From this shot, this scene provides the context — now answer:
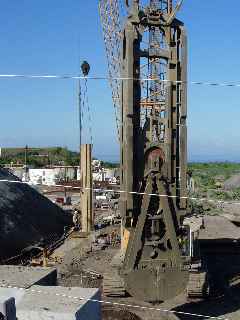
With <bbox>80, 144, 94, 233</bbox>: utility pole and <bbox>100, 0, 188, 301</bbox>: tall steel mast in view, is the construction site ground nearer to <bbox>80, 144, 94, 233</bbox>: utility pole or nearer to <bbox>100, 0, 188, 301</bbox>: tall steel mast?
<bbox>100, 0, 188, 301</bbox>: tall steel mast

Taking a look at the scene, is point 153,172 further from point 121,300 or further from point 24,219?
point 24,219

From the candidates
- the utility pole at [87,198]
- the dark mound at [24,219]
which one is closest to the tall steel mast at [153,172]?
the dark mound at [24,219]

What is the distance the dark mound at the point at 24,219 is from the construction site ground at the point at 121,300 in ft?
5.80

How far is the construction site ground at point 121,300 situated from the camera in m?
12.4

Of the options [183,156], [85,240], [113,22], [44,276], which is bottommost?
[85,240]

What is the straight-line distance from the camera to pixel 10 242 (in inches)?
840

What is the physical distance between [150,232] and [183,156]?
86.3 inches

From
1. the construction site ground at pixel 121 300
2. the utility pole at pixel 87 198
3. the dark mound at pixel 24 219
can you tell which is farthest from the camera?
the utility pole at pixel 87 198

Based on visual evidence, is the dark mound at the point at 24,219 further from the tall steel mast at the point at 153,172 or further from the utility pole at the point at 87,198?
the tall steel mast at the point at 153,172

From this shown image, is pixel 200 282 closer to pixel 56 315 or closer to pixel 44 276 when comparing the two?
pixel 44 276

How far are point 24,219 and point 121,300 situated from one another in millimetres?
12180

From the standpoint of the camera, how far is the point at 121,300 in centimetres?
1347

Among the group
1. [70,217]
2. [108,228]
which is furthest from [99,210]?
[108,228]

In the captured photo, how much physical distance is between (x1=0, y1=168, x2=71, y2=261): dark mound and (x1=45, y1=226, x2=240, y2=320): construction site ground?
1.77 meters
